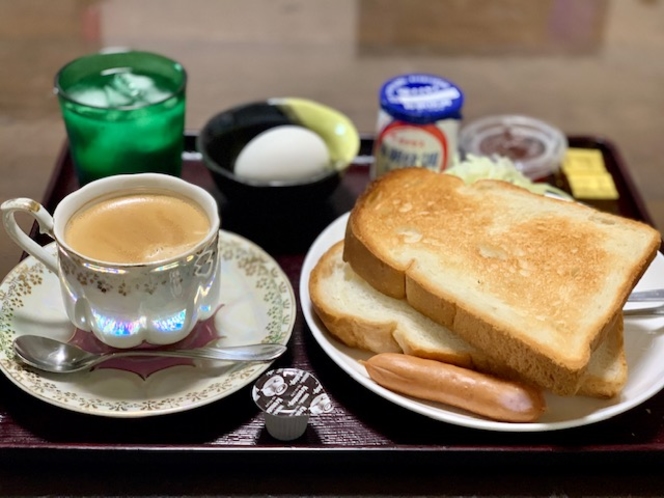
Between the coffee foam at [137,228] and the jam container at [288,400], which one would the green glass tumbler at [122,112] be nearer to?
the coffee foam at [137,228]

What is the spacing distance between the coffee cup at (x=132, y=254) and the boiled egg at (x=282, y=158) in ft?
1.38

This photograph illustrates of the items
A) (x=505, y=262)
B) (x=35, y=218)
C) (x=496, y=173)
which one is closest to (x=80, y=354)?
(x=35, y=218)

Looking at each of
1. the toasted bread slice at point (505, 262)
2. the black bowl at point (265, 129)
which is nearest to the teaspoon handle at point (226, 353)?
the toasted bread slice at point (505, 262)

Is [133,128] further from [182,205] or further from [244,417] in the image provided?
[244,417]

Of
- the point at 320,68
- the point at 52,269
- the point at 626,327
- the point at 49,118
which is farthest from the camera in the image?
the point at 320,68

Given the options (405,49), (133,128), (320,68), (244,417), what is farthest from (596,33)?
(244,417)

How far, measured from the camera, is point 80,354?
1.35m

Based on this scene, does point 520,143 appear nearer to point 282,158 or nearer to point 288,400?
point 282,158

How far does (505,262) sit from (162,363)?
25.5 inches

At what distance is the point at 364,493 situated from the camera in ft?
4.11

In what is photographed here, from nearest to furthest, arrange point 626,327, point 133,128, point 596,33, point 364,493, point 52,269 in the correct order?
point 364,493 < point 52,269 < point 626,327 < point 133,128 < point 596,33

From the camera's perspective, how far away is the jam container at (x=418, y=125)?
1.87 m

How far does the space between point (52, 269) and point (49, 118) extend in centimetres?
109

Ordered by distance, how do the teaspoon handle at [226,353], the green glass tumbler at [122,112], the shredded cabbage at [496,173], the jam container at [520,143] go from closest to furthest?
the teaspoon handle at [226,353] → the green glass tumbler at [122,112] → the shredded cabbage at [496,173] → the jam container at [520,143]
